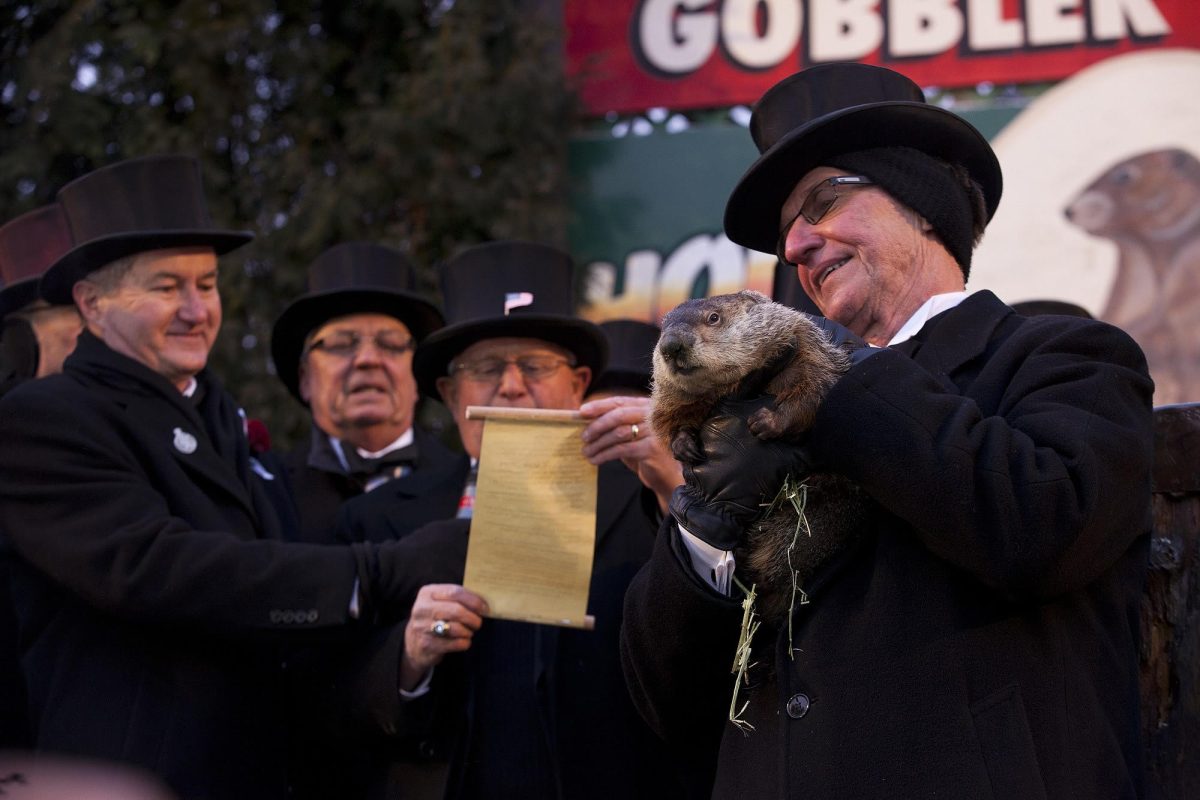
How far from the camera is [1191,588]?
2.71 m

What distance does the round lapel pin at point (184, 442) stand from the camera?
3776 mm

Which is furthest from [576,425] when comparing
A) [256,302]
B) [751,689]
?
[256,302]

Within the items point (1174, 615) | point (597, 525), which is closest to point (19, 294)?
point (597, 525)

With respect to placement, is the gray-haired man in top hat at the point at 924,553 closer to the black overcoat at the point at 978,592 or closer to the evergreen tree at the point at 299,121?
the black overcoat at the point at 978,592

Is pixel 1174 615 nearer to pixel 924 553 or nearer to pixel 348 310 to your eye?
pixel 924 553

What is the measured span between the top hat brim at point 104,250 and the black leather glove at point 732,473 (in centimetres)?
239

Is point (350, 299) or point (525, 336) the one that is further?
point (350, 299)

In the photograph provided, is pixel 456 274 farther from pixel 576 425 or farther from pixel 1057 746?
pixel 1057 746

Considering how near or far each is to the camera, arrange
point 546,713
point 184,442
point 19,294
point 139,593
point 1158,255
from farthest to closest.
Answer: point 1158,255
point 19,294
point 184,442
point 546,713
point 139,593

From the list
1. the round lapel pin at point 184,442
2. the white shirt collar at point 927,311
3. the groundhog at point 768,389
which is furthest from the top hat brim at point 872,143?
the round lapel pin at point 184,442

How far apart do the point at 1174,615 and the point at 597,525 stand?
5.69 ft

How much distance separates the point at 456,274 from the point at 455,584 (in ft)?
4.67

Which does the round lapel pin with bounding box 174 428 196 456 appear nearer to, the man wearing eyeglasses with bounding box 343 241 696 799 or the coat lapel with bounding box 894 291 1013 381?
the man wearing eyeglasses with bounding box 343 241 696 799

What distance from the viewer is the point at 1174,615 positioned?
8.95 feet
